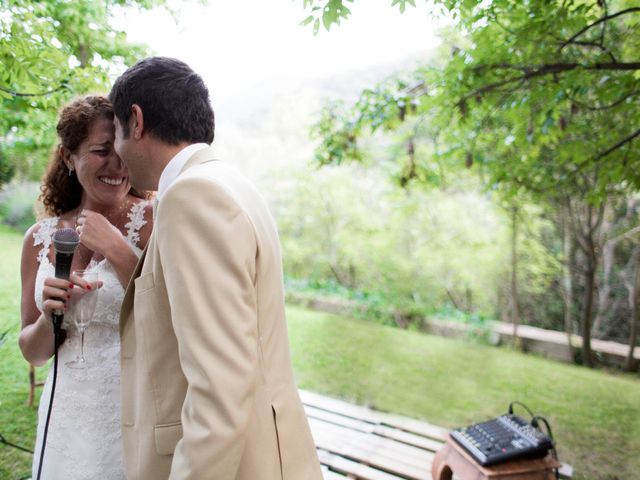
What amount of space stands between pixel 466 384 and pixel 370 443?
2.37 metres


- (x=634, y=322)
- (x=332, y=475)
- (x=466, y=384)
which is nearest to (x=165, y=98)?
(x=332, y=475)

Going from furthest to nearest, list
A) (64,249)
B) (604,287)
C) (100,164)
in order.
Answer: (604,287), (100,164), (64,249)

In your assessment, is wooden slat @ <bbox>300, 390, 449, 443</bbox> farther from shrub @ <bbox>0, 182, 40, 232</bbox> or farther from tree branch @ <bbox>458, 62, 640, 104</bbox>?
shrub @ <bbox>0, 182, 40, 232</bbox>

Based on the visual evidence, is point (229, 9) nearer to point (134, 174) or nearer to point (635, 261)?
point (134, 174)

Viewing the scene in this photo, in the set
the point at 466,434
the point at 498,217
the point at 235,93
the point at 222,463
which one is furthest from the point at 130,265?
the point at 235,93

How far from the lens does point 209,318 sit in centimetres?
79

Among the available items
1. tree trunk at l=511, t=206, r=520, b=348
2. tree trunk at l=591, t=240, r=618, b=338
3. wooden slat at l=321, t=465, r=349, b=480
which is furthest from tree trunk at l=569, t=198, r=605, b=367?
wooden slat at l=321, t=465, r=349, b=480

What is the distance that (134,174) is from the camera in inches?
40.0

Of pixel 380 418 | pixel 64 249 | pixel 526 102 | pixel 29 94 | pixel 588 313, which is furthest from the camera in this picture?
pixel 588 313

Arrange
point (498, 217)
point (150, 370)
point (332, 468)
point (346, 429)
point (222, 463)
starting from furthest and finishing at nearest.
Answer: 1. point (498, 217)
2. point (346, 429)
3. point (332, 468)
4. point (150, 370)
5. point (222, 463)

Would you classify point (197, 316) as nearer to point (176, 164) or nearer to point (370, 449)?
point (176, 164)

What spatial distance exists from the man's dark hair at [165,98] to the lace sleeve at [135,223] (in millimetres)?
413

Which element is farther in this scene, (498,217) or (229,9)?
(498,217)

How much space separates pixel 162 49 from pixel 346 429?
7.99ft
